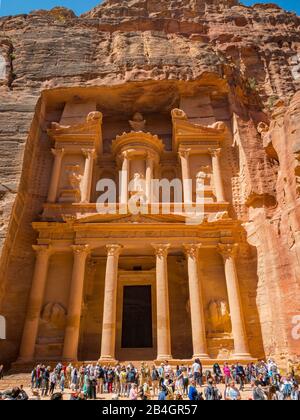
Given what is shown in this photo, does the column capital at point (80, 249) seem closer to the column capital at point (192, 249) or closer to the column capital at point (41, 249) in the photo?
the column capital at point (41, 249)

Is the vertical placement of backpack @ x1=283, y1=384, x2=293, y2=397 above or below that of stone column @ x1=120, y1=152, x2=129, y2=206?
below

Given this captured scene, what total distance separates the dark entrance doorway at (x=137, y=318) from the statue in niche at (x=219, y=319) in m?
3.44

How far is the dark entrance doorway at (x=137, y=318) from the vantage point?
18125 millimetres

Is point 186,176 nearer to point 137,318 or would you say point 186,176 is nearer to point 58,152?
point 58,152

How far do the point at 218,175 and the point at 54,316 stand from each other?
38.5 feet

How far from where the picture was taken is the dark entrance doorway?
18.1 metres

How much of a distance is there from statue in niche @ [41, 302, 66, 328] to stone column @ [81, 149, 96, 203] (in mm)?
6012

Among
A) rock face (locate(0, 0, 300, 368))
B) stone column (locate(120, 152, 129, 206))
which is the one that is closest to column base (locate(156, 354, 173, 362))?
rock face (locate(0, 0, 300, 368))

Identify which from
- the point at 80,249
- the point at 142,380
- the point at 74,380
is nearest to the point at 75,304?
the point at 80,249

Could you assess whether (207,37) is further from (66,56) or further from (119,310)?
(119,310)

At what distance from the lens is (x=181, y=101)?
2456 centimetres

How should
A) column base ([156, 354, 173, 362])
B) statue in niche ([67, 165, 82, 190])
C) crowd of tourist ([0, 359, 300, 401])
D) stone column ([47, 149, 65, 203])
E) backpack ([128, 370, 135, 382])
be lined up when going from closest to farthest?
1. crowd of tourist ([0, 359, 300, 401])
2. backpack ([128, 370, 135, 382])
3. column base ([156, 354, 173, 362])
4. stone column ([47, 149, 65, 203])
5. statue in niche ([67, 165, 82, 190])

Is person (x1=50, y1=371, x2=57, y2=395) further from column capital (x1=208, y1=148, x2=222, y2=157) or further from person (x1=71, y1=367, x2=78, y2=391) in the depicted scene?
column capital (x1=208, y1=148, x2=222, y2=157)

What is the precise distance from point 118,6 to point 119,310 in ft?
111
